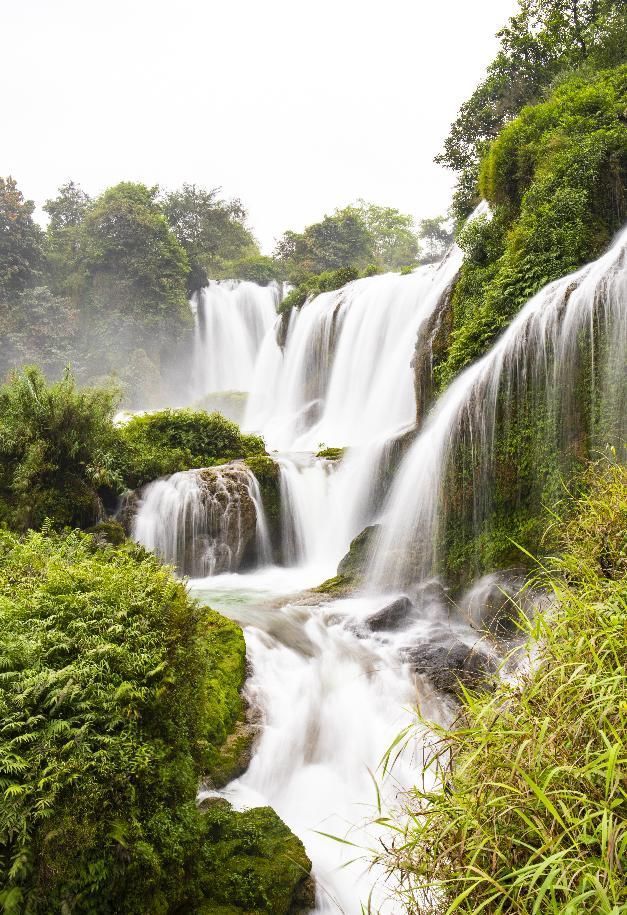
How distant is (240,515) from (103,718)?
28.3 ft

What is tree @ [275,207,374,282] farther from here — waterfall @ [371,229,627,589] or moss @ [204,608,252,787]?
moss @ [204,608,252,787]

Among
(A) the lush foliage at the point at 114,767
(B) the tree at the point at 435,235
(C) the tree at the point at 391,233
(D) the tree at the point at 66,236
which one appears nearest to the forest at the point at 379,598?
(A) the lush foliage at the point at 114,767

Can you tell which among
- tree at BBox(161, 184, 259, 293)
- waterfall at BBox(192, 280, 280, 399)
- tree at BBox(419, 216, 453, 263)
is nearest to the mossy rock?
waterfall at BBox(192, 280, 280, 399)

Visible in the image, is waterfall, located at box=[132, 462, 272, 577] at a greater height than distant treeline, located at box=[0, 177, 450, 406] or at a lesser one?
lesser

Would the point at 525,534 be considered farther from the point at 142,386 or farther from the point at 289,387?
the point at 142,386

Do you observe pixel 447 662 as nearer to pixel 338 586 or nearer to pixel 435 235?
pixel 338 586

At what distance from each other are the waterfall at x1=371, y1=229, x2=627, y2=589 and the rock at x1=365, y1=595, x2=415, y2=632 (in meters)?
0.96

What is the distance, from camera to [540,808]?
204 centimetres

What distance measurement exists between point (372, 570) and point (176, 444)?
253 inches

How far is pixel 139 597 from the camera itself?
4.01m

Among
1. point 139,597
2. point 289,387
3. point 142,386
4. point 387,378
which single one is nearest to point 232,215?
point 142,386

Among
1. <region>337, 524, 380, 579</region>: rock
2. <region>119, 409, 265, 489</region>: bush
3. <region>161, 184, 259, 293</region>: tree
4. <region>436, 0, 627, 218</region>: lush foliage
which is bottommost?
<region>337, 524, 380, 579</region>: rock

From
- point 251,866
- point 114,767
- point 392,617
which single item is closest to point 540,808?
point 114,767

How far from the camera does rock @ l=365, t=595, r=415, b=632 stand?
752 cm
